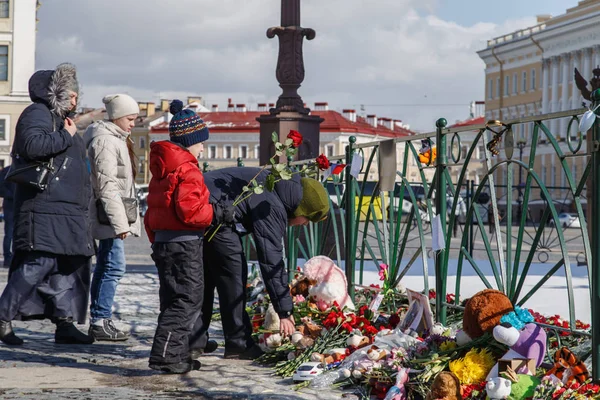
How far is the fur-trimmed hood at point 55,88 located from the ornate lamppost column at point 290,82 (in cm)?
489

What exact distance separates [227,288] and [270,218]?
1.65 feet

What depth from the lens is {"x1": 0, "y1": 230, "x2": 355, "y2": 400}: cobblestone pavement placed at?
5254 millimetres

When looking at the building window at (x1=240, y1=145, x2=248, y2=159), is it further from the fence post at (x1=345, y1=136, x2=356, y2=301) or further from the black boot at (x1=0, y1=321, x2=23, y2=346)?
the black boot at (x1=0, y1=321, x2=23, y2=346)

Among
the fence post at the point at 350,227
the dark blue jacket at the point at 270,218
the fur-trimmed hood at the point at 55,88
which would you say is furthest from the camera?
the fence post at the point at 350,227

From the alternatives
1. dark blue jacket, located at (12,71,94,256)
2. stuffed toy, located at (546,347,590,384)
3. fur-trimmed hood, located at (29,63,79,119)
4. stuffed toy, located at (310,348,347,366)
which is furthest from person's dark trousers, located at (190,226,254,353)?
stuffed toy, located at (546,347,590,384)

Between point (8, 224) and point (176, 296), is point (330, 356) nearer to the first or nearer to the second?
point (176, 296)

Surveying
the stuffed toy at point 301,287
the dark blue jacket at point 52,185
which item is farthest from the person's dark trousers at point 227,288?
the dark blue jacket at point 52,185

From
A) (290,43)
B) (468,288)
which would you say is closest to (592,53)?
(290,43)

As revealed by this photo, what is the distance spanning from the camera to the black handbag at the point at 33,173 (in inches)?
264

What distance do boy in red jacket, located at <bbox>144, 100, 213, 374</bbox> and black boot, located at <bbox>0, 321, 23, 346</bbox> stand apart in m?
1.35

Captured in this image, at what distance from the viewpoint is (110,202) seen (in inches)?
281

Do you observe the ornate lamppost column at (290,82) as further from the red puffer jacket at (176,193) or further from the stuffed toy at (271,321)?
the red puffer jacket at (176,193)

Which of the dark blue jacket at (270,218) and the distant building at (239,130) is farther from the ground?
the distant building at (239,130)

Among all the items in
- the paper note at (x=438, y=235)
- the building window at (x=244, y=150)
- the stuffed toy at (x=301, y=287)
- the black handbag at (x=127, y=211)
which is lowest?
the stuffed toy at (x=301, y=287)
